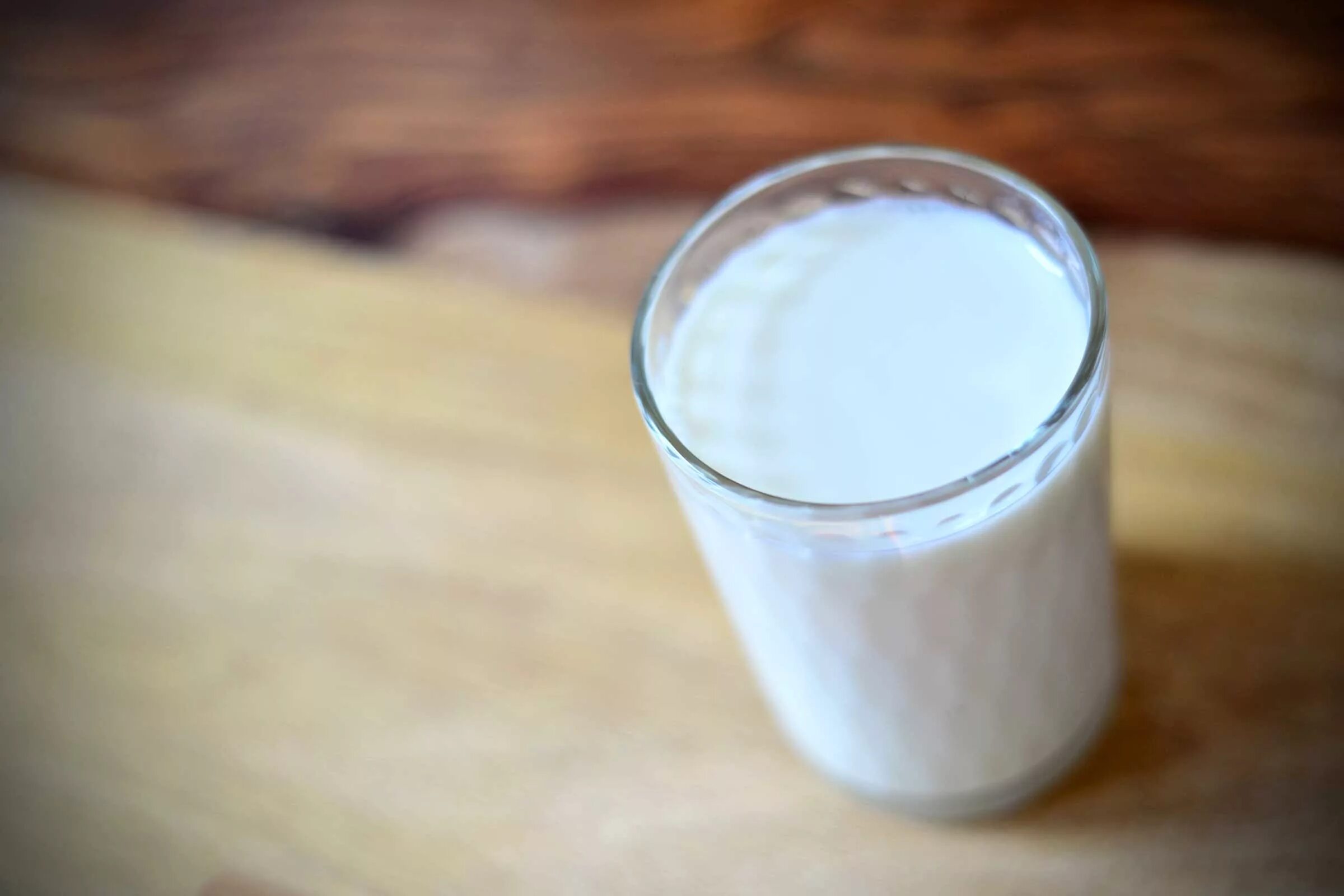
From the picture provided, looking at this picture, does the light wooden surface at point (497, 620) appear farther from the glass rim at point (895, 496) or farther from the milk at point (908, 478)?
the glass rim at point (895, 496)

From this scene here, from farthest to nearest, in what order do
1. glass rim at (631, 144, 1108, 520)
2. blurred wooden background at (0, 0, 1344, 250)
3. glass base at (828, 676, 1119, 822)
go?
blurred wooden background at (0, 0, 1344, 250) < glass base at (828, 676, 1119, 822) < glass rim at (631, 144, 1108, 520)

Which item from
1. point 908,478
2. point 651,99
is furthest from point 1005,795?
point 651,99

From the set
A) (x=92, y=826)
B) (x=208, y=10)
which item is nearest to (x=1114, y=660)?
(x=92, y=826)

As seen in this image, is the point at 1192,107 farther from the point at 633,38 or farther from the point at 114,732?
the point at 114,732

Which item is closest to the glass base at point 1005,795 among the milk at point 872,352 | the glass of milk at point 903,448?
the glass of milk at point 903,448

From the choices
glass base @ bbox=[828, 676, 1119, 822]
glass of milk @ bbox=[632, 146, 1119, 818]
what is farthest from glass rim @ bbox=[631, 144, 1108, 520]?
glass base @ bbox=[828, 676, 1119, 822]

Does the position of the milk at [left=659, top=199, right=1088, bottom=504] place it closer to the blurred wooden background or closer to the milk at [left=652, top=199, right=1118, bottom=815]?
the milk at [left=652, top=199, right=1118, bottom=815]
